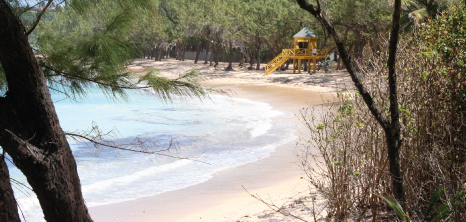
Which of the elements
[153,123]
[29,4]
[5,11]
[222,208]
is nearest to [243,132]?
[153,123]

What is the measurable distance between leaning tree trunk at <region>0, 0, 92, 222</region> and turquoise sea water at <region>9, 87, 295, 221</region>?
1.98 ft

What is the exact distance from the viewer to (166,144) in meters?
11.3

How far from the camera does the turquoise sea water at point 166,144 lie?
23.6 feet

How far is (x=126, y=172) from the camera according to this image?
8.33 metres

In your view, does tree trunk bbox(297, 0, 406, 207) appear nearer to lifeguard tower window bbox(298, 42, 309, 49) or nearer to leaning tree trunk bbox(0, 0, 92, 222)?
leaning tree trunk bbox(0, 0, 92, 222)

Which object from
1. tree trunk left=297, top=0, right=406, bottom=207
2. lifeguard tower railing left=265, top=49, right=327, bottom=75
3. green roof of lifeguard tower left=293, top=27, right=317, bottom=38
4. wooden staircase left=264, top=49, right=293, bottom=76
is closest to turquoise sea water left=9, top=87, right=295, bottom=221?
tree trunk left=297, top=0, right=406, bottom=207

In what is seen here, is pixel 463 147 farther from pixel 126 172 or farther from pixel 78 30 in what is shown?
pixel 126 172

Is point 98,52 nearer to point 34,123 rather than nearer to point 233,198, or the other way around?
point 34,123

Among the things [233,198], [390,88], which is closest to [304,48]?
[233,198]

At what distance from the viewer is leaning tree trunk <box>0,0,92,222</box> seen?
88.8 inches

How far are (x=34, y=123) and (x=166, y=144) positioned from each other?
905 centimetres

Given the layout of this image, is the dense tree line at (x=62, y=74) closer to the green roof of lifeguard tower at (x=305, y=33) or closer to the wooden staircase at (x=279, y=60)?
the green roof of lifeguard tower at (x=305, y=33)

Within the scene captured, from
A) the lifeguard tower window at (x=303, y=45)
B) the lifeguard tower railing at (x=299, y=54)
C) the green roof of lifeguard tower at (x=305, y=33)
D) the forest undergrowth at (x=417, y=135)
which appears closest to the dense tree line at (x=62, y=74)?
the forest undergrowth at (x=417, y=135)

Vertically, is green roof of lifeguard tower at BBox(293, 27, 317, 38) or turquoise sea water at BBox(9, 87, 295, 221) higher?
green roof of lifeguard tower at BBox(293, 27, 317, 38)
